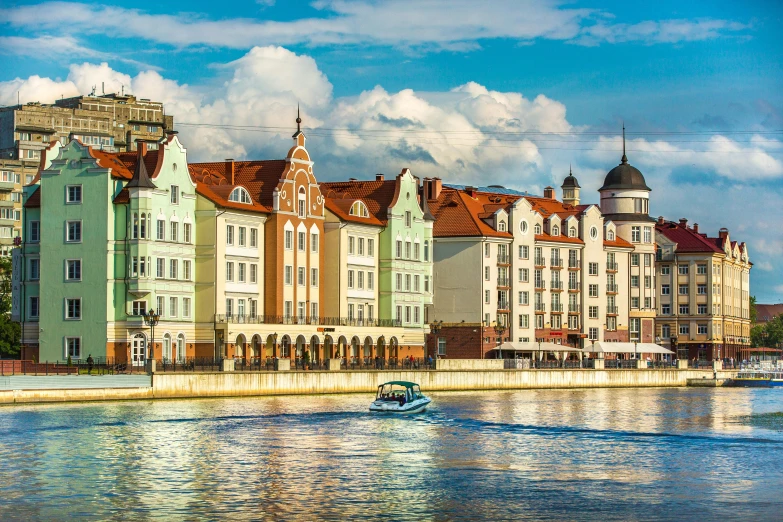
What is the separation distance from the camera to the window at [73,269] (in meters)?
111

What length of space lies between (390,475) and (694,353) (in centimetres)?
14265

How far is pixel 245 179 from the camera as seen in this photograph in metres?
128

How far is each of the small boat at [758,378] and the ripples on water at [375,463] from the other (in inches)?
2612

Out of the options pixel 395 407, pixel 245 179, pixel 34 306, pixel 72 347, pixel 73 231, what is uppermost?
pixel 245 179

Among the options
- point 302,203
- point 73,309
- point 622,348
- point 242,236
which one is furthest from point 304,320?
point 622,348

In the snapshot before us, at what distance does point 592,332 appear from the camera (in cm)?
16938

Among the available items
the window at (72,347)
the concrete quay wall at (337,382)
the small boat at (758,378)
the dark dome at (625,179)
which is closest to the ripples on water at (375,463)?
the concrete quay wall at (337,382)

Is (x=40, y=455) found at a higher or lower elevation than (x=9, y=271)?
lower

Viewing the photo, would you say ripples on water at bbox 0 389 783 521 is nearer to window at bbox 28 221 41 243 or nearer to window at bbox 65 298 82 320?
window at bbox 65 298 82 320

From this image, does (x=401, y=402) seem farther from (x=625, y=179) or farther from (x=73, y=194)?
(x=625, y=179)

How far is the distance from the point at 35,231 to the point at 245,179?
66.6 feet

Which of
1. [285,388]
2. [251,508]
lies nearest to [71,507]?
[251,508]

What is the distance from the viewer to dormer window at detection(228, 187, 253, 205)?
4742 inches

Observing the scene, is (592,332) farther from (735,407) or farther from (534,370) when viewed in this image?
(735,407)
